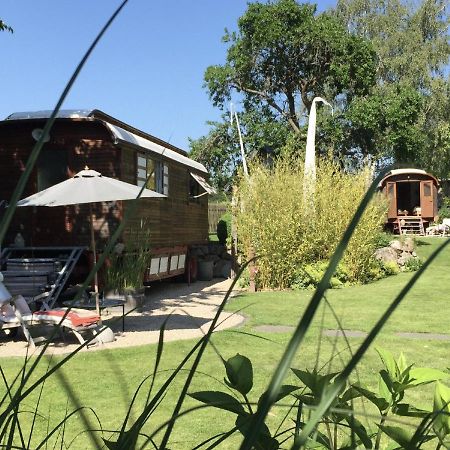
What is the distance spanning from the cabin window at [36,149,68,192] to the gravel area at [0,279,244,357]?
3223 mm

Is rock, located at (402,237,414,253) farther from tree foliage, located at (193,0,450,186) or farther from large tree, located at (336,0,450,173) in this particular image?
large tree, located at (336,0,450,173)

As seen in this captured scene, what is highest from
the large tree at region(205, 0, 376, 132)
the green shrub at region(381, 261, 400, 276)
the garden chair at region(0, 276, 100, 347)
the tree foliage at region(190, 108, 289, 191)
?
the large tree at region(205, 0, 376, 132)

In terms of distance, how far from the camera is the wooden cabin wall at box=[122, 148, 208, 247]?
11680 millimetres

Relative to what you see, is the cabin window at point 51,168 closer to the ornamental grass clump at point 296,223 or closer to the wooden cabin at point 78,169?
the wooden cabin at point 78,169

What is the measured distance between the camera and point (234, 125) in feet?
92.1

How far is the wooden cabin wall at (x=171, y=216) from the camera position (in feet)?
38.3

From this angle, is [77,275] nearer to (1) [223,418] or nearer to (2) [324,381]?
(1) [223,418]

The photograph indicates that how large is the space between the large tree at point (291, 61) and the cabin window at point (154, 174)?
596 inches

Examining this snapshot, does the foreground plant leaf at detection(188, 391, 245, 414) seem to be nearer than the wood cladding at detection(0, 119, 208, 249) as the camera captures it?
Yes

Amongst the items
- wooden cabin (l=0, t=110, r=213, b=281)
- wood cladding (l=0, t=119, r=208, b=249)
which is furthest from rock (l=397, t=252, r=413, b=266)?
wood cladding (l=0, t=119, r=208, b=249)

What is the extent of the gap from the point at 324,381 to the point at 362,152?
92.0ft

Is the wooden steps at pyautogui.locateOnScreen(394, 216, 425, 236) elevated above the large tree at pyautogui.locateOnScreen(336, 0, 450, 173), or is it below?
below

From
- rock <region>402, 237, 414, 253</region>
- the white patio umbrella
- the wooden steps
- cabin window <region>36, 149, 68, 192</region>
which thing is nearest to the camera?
Answer: the white patio umbrella

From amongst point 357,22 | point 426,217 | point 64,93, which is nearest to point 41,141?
point 64,93
